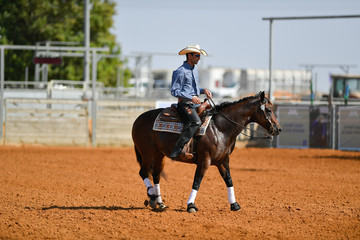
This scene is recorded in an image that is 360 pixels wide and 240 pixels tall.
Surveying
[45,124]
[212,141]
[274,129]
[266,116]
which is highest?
[266,116]

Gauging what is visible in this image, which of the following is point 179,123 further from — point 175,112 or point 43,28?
point 43,28

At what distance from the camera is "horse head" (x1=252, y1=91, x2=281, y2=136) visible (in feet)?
31.4

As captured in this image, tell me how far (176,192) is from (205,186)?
135 cm

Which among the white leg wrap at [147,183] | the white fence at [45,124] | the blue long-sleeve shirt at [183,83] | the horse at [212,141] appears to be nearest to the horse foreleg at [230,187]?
the horse at [212,141]

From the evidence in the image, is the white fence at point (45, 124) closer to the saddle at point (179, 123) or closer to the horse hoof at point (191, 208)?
the saddle at point (179, 123)

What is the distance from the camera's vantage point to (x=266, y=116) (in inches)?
378

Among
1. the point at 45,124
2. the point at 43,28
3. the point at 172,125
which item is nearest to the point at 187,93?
the point at 172,125

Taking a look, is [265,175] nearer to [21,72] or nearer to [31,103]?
[31,103]

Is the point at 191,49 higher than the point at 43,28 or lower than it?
lower

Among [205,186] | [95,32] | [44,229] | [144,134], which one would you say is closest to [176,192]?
[205,186]

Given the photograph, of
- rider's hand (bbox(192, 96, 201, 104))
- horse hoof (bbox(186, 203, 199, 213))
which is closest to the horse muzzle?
rider's hand (bbox(192, 96, 201, 104))

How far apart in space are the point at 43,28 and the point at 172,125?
34.6 meters

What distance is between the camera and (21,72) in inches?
1583

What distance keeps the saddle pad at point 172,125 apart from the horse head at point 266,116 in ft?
2.95
